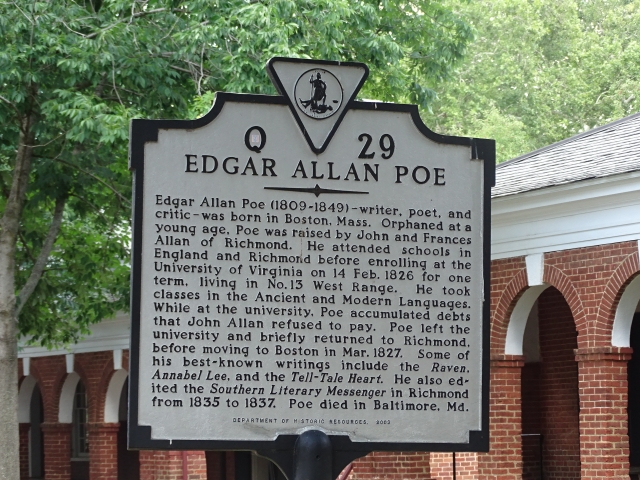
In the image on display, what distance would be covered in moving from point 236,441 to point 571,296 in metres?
10.4

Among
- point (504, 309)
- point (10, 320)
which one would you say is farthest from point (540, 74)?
point (10, 320)

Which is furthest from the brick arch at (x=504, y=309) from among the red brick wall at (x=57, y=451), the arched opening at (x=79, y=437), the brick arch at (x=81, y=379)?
the arched opening at (x=79, y=437)

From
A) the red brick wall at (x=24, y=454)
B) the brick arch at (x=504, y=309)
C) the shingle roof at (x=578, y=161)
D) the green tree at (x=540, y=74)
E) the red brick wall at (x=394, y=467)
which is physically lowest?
the red brick wall at (x=24, y=454)

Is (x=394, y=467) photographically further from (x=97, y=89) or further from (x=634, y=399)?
(x=97, y=89)

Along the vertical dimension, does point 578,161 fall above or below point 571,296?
above

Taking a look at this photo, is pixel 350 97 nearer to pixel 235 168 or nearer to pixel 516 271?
pixel 235 168

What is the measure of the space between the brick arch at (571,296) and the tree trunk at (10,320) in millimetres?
6539

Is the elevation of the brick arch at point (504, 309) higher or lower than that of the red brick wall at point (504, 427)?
higher

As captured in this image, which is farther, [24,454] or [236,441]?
[24,454]

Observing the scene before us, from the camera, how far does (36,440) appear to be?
30.9m

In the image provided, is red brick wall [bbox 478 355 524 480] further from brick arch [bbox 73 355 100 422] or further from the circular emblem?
the circular emblem

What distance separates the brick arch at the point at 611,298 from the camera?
14219mm

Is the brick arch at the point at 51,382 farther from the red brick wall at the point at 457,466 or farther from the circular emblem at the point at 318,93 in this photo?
the circular emblem at the point at 318,93

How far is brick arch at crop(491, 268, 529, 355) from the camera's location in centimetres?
1585
